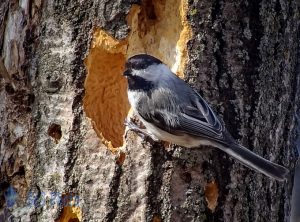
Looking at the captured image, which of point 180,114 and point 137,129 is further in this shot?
point 180,114

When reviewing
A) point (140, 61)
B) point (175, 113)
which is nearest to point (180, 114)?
point (175, 113)

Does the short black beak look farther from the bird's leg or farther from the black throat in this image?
the bird's leg

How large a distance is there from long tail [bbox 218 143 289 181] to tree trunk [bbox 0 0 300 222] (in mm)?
81

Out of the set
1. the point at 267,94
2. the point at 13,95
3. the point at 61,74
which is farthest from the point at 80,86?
the point at 267,94

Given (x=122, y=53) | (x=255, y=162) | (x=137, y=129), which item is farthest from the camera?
(x=122, y=53)

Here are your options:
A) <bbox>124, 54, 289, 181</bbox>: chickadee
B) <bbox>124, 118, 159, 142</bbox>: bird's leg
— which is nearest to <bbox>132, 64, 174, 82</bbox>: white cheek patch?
<bbox>124, 54, 289, 181</bbox>: chickadee

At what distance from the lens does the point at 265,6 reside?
3.11 meters

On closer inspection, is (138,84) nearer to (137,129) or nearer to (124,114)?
(124,114)

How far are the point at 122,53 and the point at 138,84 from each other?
16cm

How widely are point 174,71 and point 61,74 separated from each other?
0.47 meters

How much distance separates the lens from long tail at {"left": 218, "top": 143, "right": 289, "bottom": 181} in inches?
116

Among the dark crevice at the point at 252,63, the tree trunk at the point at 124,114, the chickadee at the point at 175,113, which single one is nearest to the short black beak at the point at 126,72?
the chickadee at the point at 175,113

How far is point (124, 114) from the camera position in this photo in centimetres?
327

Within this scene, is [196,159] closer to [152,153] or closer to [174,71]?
[152,153]
